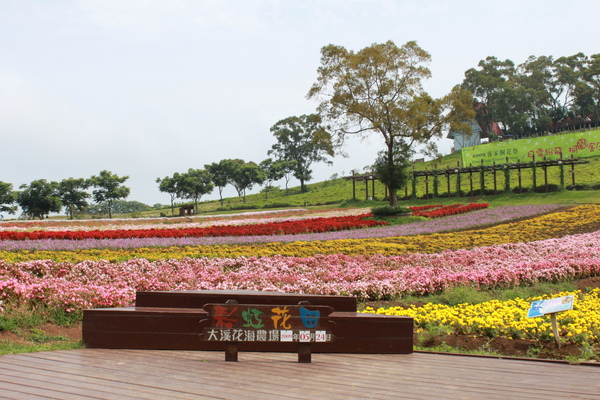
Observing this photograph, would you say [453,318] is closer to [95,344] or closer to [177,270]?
[95,344]

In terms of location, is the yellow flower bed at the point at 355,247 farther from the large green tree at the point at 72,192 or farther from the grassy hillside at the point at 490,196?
the large green tree at the point at 72,192

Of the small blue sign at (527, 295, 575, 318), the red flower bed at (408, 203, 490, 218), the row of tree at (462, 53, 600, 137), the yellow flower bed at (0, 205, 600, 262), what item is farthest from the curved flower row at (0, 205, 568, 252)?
the row of tree at (462, 53, 600, 137)

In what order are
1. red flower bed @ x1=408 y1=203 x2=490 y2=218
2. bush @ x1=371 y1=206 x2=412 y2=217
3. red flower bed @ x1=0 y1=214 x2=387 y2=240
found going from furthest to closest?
red flower bed @ x1=408 y1=203 x2=490 y2=218, bush @ x1=371 y1=206 x2=412 y2=217, red flower bed @ x1=0 y1=214 x2=387 y2=240

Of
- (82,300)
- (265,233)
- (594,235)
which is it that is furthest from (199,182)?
(82,300)

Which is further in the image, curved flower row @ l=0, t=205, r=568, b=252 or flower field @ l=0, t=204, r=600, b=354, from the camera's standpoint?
curved flower row @ l=0, t=205, r=568, b=252

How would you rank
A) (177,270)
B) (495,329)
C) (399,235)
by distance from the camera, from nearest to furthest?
1. (495,329)
2. (177,270)
3. (399,235)

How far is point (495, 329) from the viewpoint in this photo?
24.5ft

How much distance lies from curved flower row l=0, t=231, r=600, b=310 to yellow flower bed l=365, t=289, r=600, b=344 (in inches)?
79.3

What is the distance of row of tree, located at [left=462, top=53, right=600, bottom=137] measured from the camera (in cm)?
8469

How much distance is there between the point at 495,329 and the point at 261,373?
12.0ft

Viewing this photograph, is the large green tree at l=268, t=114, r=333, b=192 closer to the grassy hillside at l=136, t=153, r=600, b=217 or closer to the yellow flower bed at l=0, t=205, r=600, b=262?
the grassy hillside at l=136, t=153, r=600, b=217

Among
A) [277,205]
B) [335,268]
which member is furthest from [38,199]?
[335,268]

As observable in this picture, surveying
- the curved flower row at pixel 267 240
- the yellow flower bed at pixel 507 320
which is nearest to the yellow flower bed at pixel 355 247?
the curved flower row at pixel 267 240

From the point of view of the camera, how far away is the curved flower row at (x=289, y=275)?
8859 mm
